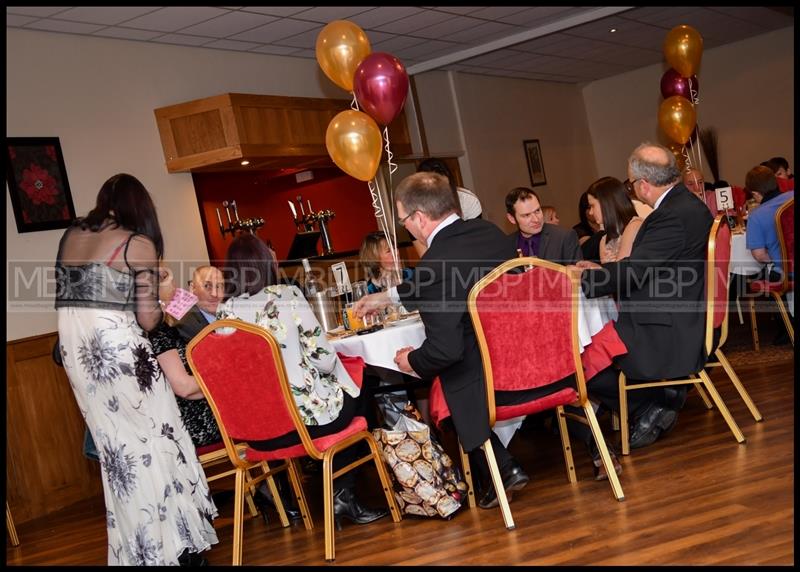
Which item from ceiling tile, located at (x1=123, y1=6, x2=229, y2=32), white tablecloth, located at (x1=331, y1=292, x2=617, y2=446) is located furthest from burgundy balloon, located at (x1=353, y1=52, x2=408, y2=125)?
white tablecloth, located at (x1=331, y1=292, x2=617, y2=446)

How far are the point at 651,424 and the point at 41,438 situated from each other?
12.1 ft

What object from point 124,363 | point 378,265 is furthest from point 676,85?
point 124,363

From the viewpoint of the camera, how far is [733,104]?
1210 cm

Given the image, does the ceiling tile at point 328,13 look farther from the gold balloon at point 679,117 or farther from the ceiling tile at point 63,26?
the gold balloon at point 679,117

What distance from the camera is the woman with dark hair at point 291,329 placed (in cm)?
341

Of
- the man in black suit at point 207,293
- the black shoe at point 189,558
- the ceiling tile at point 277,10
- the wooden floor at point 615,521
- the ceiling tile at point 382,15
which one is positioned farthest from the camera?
the ceiling tile at point 382,15

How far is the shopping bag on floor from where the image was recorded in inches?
140

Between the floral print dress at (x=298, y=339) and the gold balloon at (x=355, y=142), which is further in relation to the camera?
the gold balloon at (x=355, y=142)

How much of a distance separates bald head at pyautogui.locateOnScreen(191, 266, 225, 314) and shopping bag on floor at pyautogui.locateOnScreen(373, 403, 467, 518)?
4.04 feet

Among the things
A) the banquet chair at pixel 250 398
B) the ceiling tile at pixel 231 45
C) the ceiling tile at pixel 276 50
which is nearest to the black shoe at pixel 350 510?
the banquet chair at pixel 250 398

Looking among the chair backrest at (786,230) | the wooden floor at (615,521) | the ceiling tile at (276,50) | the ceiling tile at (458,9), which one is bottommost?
the wooden floor at (615,521)

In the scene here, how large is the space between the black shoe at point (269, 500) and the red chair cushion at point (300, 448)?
1.90 ft

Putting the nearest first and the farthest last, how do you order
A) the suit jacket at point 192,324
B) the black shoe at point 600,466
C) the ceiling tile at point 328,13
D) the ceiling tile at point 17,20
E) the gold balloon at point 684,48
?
the black shoe at point 600,466
the suit jacket at point 192,324
the ceiling tile at point 17,20
the ceiling tile at point 328,13
the gold balloon at point 684,48

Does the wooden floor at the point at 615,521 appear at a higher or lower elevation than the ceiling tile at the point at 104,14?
lower
